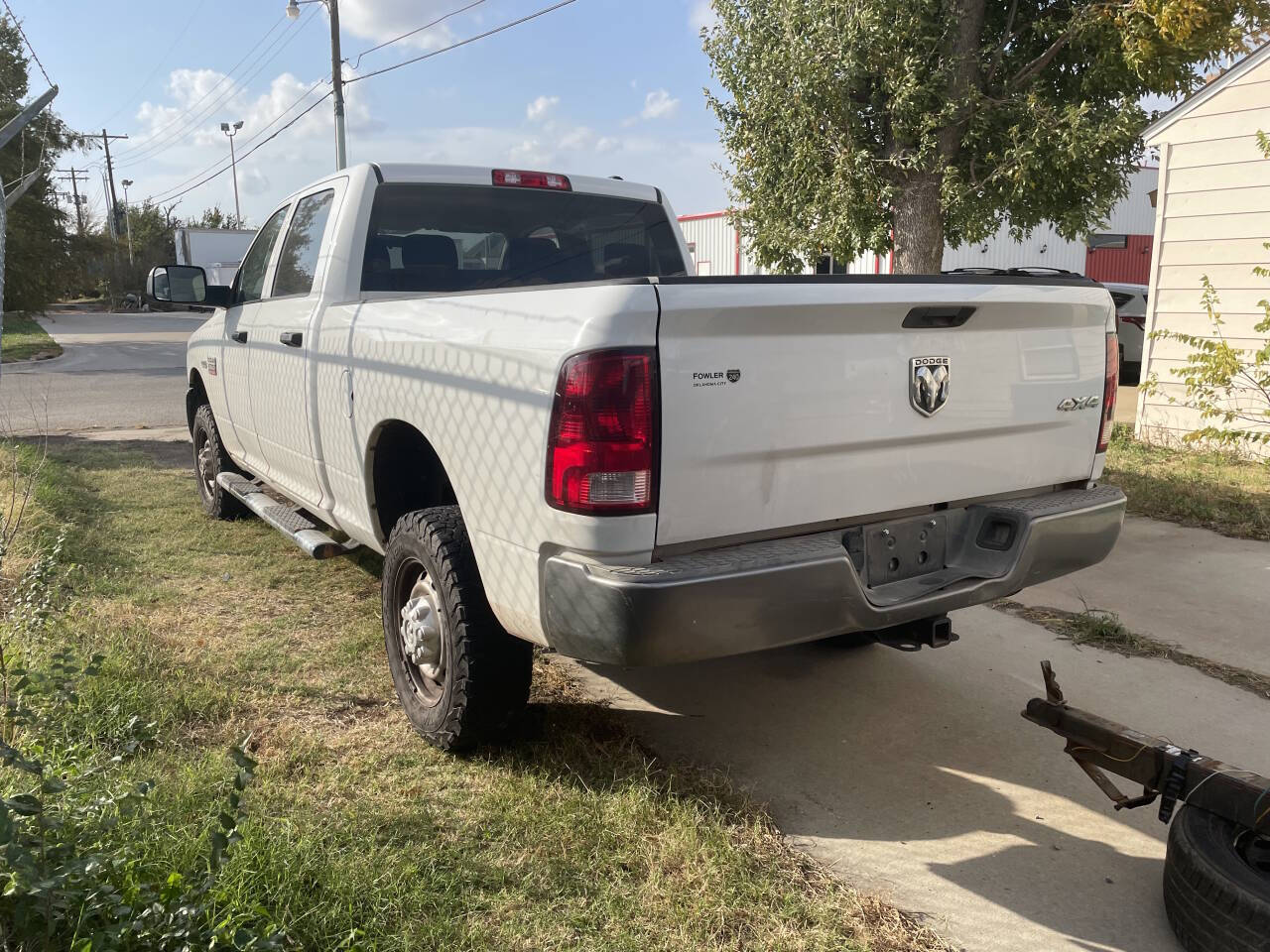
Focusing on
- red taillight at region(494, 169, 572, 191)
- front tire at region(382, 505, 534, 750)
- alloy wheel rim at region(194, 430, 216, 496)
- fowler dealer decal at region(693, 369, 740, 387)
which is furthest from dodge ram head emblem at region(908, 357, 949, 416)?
alloy wheel rim at region(194, 430, 216, 496)

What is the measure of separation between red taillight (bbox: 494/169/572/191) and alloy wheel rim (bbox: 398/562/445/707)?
196 cm

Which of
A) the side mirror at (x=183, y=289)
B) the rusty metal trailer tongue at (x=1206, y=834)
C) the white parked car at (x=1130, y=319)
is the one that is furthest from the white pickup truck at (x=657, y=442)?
the white parked car at (x=1130, y=319)

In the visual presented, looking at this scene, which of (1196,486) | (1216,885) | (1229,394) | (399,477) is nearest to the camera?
(1216,885)

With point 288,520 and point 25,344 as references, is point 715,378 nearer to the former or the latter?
point 288,520

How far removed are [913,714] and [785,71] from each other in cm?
832

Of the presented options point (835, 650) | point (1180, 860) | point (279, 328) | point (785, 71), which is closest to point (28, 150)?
point (785, 71)

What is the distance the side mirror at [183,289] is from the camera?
221 inches

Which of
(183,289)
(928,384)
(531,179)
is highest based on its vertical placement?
(531,179)

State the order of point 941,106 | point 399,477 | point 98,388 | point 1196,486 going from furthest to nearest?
1. point 98,388
2. point 941,106
3. point 1196,486
4. point 399,477

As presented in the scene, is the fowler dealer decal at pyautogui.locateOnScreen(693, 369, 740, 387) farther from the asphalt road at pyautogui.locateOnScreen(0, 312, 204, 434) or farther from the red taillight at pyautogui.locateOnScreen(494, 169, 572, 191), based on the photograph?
the asphalt road at pyautogui.locateOnScreen(0, 312, 204, 434)

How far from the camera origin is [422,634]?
330 cm

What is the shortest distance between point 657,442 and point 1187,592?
4062 millimetres

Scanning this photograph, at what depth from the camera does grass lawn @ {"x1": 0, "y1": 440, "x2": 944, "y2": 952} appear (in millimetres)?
2377

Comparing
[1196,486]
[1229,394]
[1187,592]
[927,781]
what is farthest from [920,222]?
[927,781]
